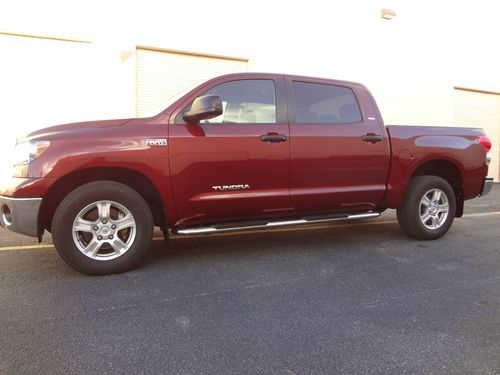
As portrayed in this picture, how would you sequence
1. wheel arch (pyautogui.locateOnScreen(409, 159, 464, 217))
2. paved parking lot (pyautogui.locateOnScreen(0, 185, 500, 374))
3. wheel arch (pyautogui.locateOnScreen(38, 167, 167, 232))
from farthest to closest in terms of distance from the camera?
wheel arch (pyautogui.locateOnScreen(409, 159, 464, 217))
wheel arch (pyautogui.locateOnScreen(38, 167, 167, 232))
paved parking lot (pyautogui.locateOnScreen(0, 185, 500, 374))

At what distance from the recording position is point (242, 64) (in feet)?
34.2

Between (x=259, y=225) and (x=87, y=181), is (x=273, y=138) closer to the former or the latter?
(x=259, y=225)

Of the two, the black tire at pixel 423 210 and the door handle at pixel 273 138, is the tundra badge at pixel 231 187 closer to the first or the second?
the door handle at pixel 273 138

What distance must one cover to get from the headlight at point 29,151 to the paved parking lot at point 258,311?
98cm

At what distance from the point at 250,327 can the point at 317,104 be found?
8.71 feet

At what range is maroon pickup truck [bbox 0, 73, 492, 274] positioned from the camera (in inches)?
133

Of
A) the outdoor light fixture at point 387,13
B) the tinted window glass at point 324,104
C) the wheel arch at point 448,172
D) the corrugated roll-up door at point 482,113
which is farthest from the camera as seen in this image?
the corrugated roll-up door at point 482,113

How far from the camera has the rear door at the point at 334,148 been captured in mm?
4125

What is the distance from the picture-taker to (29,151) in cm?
A: 337

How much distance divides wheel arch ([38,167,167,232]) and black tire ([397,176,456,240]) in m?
2.83

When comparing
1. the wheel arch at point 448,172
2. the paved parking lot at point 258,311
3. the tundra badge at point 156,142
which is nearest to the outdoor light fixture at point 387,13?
the wheel arch at point 448,172

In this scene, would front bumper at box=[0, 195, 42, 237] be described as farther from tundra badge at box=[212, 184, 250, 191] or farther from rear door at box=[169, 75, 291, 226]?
tundra badge at box=[212, 184, 250, 191]

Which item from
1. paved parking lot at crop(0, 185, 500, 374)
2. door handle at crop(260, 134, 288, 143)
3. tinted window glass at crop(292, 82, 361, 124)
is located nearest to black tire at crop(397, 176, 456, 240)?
paved parking lot at crop(0, 185, 500, 374)

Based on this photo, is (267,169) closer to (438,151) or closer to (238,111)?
(238,111)
